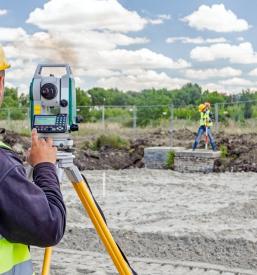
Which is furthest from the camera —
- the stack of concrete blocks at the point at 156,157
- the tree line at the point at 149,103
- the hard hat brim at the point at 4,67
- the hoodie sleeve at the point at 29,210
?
the tree line at the point at 149,103

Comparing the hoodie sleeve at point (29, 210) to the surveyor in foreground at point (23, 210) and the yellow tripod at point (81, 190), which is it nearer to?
the surveyor in foreground at point (23, 210)

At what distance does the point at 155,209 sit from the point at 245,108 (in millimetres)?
15231

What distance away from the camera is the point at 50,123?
2451mm

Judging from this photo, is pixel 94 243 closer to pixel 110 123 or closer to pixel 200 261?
pixel 200 261

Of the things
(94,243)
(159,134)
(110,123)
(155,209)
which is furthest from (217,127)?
(94,243)

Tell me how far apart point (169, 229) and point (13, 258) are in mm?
4592

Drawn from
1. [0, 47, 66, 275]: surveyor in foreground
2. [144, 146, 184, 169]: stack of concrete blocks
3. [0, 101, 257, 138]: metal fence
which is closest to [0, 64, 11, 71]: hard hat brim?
[0, 47, 66, 275]: surveyor in foreground

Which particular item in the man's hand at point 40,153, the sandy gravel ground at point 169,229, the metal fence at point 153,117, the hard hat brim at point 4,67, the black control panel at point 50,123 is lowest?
the sandy gravel ground at point 169,229

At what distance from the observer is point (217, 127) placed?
19.5 metres

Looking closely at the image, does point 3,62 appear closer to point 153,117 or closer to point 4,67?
point 4,67

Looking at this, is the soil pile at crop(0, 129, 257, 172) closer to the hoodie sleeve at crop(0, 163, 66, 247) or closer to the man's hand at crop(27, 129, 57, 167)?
the man's hand at crop(27, 129, 57, 167)

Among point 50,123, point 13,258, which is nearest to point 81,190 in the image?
point 50,123

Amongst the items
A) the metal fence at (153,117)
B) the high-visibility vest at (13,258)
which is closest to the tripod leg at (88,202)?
the high-visibility vest at (13,258)

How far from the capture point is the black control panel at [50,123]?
243cm
